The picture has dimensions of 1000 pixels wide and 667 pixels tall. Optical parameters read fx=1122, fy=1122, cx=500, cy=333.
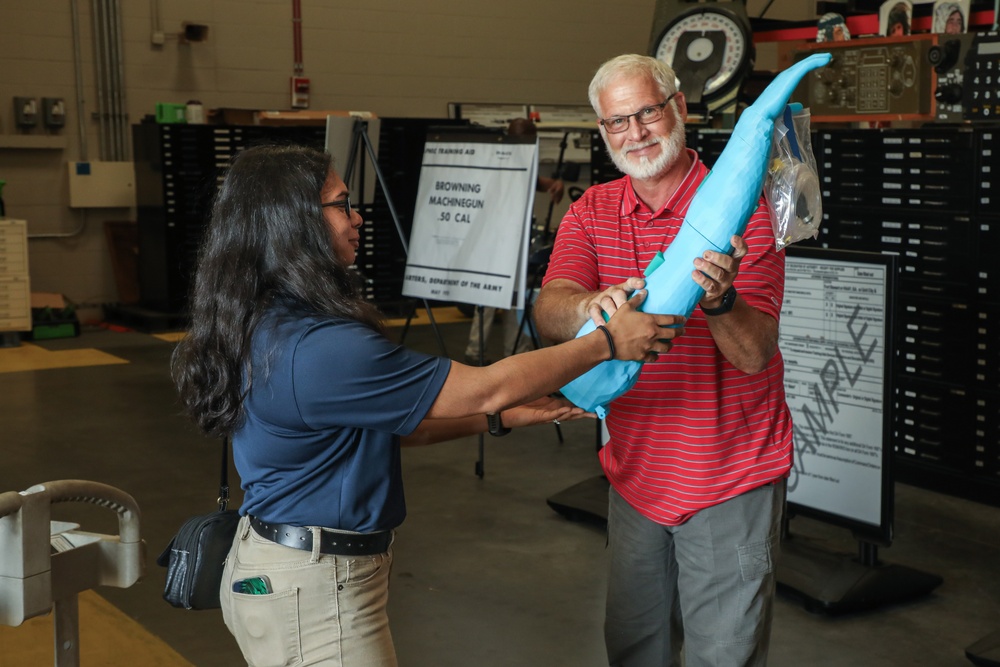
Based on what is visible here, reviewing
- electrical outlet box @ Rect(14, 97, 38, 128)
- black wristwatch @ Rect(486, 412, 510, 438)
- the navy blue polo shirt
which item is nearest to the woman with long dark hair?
the navy blue polo shirt

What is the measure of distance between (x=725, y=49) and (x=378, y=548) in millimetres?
3756

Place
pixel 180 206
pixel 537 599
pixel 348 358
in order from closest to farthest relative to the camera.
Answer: pixel 348 358
pixel 537 599
pixel 180 206

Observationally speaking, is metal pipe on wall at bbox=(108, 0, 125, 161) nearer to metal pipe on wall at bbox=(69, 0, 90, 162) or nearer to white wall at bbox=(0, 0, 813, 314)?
white wall at bbox=(0, 0, 813, 314)

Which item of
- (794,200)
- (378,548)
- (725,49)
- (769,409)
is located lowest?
(378,548)

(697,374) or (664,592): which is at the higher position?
(697,374)

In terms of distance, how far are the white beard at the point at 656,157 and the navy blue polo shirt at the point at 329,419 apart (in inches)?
25.2

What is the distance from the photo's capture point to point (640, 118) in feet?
6.89

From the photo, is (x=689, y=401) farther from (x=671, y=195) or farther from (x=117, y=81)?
(x=117, y=81)

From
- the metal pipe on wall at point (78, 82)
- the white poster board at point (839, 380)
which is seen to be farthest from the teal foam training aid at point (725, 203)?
the metal pipe on wall at point (78, 82)

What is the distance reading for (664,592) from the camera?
2.24 meters

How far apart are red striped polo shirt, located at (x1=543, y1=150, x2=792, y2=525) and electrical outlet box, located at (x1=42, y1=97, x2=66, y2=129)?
295 inches

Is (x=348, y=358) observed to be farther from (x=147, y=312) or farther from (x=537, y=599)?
(x=147, y=312)

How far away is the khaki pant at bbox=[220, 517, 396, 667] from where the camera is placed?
5.74 ft

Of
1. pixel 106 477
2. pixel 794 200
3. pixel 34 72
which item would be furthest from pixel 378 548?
pixel 34 72
